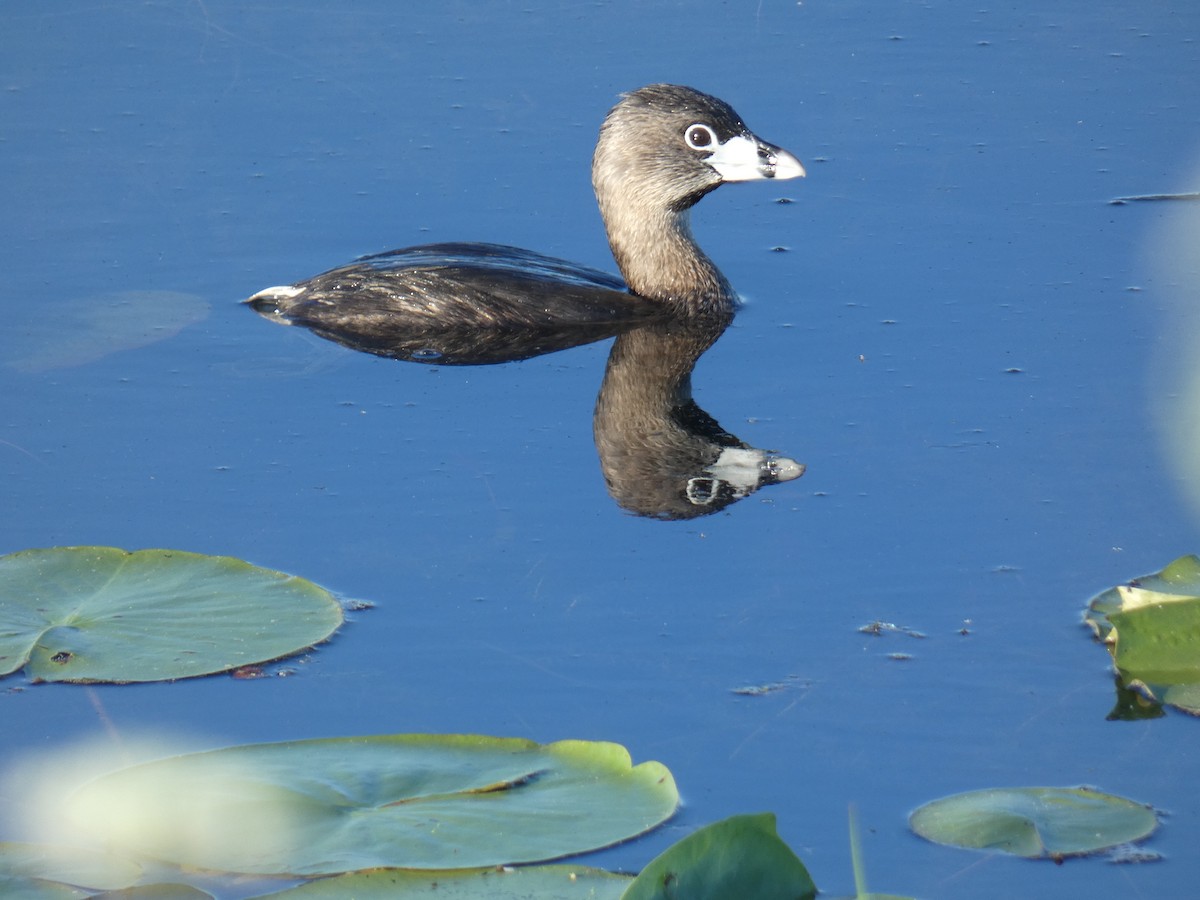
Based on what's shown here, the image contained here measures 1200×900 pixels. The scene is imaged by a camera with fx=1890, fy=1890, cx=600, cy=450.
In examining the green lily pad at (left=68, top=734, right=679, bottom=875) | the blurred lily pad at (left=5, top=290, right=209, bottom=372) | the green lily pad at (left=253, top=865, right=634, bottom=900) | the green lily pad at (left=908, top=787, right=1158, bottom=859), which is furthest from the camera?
the blurred lily pad at (left=5, top=290, right=209, bottom=372)

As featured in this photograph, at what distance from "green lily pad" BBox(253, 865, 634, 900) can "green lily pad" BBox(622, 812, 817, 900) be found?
33 cm

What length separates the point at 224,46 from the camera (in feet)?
33.7

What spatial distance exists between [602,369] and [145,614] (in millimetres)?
2591

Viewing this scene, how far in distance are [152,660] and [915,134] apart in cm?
556

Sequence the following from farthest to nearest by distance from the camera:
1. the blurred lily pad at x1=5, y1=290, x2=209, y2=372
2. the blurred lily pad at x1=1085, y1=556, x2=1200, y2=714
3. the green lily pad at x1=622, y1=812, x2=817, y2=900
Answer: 1. the blurred lily pad at x1=5, y1=290, x2=209, y2=372
2. the blurred lily pad at x1=1085, y1=556, x2=1200, y2=714
3. the green lily pad at x1=622, y1=812, x2=817, y2=900

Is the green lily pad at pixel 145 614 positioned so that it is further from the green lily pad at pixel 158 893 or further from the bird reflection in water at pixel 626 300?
the bird reflection in water at pixel 626 300

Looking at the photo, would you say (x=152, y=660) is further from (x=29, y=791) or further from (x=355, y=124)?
(x=355, y=124)

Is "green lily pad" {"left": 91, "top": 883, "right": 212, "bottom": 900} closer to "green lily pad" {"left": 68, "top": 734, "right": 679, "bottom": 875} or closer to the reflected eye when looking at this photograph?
"green lily pad" {"left": 68, "top": 734, "right": 679, "bottom": 875}

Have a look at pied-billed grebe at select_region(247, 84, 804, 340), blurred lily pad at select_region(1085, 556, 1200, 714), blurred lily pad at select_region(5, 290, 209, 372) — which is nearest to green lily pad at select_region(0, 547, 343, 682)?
blurred lily pad at select_region(5, 290, 209, 372)

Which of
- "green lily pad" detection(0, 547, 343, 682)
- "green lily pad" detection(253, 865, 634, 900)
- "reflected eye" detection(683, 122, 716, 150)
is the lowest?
"green lily pad" detection(253, 865, 634, 900)

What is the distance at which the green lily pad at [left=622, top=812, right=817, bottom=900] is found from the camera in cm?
360

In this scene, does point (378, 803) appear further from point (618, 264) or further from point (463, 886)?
point (618, 264)

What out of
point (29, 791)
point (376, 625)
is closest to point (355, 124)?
point (376, 625)

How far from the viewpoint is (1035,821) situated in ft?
13.8
